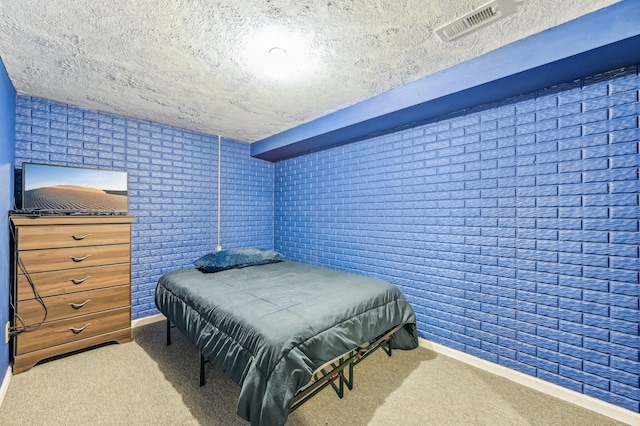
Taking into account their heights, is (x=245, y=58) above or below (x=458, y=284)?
above

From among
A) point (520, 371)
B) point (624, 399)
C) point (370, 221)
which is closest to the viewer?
point (624, 399)

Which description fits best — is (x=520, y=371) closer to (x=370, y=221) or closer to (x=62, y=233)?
(x=370, y=221)

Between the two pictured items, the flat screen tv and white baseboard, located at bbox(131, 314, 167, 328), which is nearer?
the flat screen tv

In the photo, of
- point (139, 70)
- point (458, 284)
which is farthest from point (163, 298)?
point (458, 284)

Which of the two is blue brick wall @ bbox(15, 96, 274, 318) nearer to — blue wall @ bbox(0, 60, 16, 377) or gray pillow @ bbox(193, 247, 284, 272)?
blue wall @ bbox(0, 60, 16, 377)

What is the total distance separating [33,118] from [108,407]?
2945mm

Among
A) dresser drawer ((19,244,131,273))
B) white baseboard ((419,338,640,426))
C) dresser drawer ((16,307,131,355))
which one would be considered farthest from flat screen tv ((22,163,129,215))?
white baseboard ((419,338,640,426))

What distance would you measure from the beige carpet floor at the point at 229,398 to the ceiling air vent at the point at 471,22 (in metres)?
2.62

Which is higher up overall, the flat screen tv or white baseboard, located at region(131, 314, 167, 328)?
the flat screen tv

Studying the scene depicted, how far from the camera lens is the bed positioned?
1441mm

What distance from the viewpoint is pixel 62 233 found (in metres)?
2.47

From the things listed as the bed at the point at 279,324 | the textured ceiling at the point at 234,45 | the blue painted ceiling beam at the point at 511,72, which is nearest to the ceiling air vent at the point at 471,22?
the textured ceiling at the point at 234,45

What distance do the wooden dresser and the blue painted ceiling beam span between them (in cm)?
272

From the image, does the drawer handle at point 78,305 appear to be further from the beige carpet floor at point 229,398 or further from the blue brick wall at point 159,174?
the blue brick wall at point 159,174
